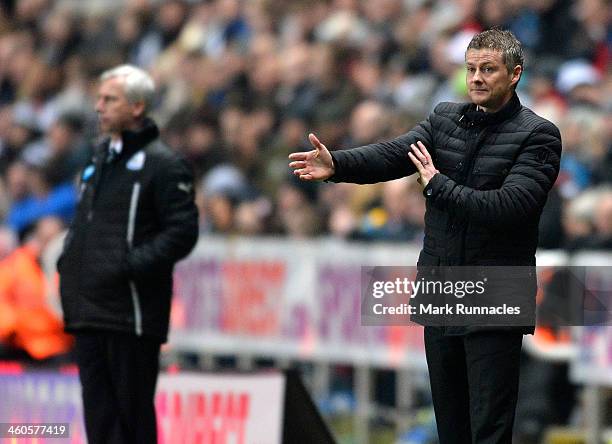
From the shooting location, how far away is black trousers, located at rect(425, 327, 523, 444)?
6688 millimetres

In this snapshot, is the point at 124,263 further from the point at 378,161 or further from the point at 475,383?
the point at 475,383

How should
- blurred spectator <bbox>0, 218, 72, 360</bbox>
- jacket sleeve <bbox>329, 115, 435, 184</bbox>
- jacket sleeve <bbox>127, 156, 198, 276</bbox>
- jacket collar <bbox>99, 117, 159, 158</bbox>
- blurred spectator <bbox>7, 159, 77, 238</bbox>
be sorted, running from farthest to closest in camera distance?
blurred spectator <bbox>7, 159, 77, 238</bbox>
blurred spectator <bbox>0, 218, 72, 360</bbox>
jacket collar <bbox>99, 117, 159, 158</bbox>
jacket sleeve <bbox>127, 156, 198, 276</bbox>
jacket sleeve <bbox>329, 115, 435, 184</bbox>

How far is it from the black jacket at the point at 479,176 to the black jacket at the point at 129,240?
5.69ft

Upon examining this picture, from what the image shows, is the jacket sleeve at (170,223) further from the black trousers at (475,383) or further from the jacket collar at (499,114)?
the jacket collar at (499,114)

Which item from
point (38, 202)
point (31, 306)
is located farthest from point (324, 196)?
point (38, 202)

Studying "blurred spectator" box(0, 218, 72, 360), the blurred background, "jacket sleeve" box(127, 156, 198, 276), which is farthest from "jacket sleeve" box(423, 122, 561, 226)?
"blurred spectator" box(0, 218, 72, 360)

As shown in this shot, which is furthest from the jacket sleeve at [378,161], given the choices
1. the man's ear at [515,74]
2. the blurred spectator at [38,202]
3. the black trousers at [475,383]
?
the blurred spectator at [38,202]

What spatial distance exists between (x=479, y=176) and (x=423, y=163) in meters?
0.25

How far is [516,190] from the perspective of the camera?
655 cm

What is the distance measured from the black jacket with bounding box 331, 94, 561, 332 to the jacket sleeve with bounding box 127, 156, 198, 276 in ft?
5.60

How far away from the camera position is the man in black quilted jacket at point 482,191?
6.60m

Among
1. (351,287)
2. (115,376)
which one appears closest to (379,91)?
(351,287)

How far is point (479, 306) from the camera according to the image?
6.77 meters

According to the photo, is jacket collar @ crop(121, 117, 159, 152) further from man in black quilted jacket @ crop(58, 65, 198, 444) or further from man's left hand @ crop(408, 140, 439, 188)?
man's left hand @ crop(408, 140, 439, 188)
